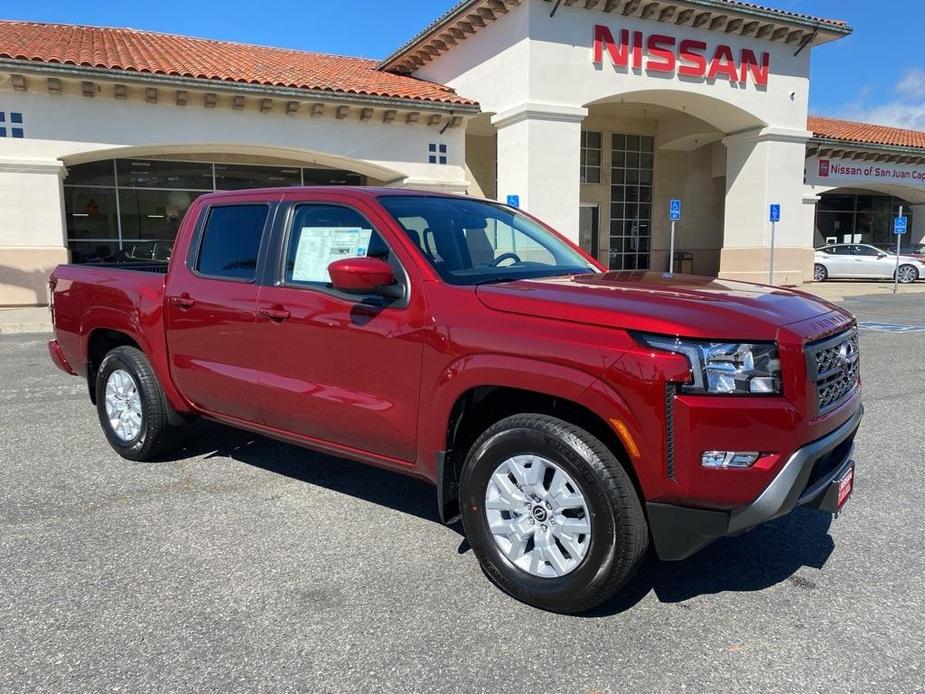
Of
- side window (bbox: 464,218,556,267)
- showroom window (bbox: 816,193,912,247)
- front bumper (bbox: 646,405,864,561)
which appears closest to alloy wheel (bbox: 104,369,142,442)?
side window (bbox: 464,218,556,267)

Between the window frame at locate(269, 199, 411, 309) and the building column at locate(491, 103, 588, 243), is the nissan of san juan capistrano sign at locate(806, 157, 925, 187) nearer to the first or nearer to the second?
the building column at locate(491, 103, 588, 243)

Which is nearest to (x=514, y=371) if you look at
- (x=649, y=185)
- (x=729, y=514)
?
(x=729, y=514)

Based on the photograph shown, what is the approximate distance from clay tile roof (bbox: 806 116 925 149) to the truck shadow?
24.3 metres

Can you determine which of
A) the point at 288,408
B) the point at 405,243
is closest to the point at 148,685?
the point at 288,408

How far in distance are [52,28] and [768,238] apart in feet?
71.3

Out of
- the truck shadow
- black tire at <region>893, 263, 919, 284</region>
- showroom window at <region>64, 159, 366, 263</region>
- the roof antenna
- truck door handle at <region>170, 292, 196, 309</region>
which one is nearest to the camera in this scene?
the truck shadow

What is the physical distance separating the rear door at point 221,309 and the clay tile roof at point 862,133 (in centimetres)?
2483

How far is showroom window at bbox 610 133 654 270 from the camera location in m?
25.8

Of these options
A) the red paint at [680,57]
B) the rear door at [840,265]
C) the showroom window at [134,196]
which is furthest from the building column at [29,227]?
the rear door at [840,265]

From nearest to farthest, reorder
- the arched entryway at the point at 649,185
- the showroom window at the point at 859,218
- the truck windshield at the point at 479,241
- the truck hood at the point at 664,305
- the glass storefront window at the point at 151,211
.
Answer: the truck hood at the point at 664,305
the truck windshield at the point at 479,241
the glass storefront window at the point at 151,211
the arched entryway at the point at 649,185
the showroom window at the point at 859,218

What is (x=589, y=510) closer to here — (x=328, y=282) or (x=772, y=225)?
(x=328, y=282)

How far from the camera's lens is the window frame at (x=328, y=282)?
11.6 ft

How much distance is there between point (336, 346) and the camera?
372 cm

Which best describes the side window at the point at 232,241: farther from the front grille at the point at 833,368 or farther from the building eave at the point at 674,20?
the building eave at the point at 674,20
